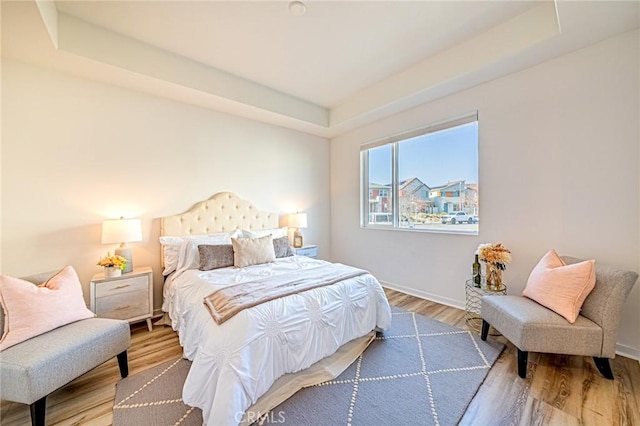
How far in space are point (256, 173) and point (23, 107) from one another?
2.43m

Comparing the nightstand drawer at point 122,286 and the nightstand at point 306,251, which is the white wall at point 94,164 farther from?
the nightstand at point 306,251

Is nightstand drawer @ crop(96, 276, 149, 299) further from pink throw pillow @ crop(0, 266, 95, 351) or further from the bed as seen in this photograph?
pink throw pillow @ crop(0, 266, 95, 351)

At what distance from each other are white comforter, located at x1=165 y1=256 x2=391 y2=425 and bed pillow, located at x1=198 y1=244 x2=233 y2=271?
0.44 ft

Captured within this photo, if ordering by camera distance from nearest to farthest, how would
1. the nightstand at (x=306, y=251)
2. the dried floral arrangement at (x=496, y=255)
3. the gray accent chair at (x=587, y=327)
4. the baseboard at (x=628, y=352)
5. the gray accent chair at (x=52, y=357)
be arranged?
the gray accent chair at (x=52, y=357), the gray accent chair at (x=587, y=327), the baseboard at (x=628, y=352), the dried floral arrangement at (x=496, y=255), the nightstand at (x=306, y=251)

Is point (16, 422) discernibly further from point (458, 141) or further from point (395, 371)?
point (458, 141)

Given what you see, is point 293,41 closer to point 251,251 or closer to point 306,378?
point 251,251

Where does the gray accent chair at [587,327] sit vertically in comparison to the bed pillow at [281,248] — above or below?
below

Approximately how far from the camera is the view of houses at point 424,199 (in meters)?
3.25

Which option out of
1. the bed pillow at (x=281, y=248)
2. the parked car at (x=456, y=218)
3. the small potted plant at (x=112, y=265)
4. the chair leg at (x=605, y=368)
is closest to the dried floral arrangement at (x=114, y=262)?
the small potted plant at (x=112, y=265)

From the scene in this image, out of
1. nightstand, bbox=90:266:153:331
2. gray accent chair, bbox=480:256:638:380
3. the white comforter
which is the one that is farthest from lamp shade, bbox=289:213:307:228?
gray accent chair, bbox=480:256:638:380

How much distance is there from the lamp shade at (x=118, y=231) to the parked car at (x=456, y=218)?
367 cm

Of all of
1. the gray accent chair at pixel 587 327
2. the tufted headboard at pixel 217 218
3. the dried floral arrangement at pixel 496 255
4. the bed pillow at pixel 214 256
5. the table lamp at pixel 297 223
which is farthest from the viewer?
the table lamp at pixel 297 223

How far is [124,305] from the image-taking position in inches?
101

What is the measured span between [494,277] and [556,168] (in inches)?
48.2
